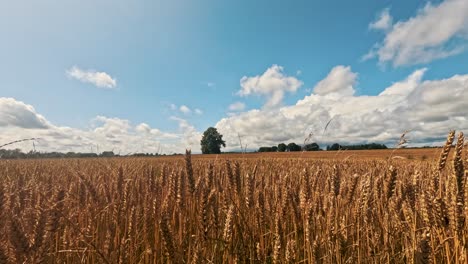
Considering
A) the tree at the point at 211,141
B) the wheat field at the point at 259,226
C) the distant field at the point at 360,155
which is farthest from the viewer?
the tree at the point at 211,141

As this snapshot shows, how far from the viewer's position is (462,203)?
1.64 metres

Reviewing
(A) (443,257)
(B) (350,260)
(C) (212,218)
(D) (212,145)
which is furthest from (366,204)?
(D) (212,145)

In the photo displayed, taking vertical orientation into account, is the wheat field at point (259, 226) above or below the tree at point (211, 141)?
below

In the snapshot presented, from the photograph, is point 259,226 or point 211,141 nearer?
point 259,226

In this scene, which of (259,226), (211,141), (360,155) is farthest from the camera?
(211,141)

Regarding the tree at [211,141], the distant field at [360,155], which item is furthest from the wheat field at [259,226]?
the tree at [211,141]

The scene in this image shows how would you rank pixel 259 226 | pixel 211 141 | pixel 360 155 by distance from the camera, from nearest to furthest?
pixel 259 226 < pixel 360 155 < pixel 211 141

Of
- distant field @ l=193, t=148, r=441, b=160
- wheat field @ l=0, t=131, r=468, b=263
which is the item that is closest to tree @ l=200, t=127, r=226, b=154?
distant field @ l=193, t=148, r=441, b=160

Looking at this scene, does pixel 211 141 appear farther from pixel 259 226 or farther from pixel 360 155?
pixel 259 226

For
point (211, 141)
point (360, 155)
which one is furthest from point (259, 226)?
point (211, 141)

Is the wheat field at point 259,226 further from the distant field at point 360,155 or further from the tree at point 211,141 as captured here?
the tree at point 211,141

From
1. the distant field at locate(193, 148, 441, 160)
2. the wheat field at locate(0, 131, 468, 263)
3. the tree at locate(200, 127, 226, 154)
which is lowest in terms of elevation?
the wheat field at locate(0, 131, 468, 263)

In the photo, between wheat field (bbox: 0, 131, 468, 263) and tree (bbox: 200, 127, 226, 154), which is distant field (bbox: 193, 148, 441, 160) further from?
tree (bbox: 200, 127, 226, 154)

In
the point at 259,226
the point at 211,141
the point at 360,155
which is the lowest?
the point at 259,226
